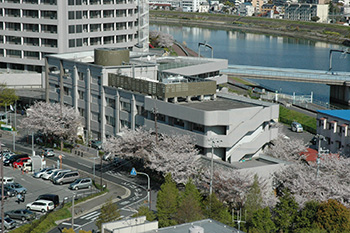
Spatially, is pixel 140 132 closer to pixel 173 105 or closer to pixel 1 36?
pixel 173 105

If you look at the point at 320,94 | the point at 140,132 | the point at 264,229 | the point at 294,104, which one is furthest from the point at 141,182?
the point at 320,94

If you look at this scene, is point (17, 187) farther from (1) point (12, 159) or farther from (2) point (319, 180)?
(2) point (319, 180)

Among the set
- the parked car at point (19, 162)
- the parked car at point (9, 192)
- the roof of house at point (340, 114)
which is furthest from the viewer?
the roof of house at point (340, 114)

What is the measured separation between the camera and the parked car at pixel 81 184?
43.8m

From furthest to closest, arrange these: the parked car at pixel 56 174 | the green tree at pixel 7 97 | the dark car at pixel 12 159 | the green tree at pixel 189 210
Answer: the green tree at pixel 7 97 < the dark car at pixel 12 159 < the parked car at pixel 56 174 < the green tree at pixel 189 210

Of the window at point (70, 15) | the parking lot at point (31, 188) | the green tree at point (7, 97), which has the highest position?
the window at point (70, 15)

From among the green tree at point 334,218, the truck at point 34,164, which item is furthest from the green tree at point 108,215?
the truck at point 34,164

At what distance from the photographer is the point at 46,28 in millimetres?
Answer: 76625

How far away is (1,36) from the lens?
79.1 m

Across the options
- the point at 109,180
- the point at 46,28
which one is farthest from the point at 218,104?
the point at 46,28

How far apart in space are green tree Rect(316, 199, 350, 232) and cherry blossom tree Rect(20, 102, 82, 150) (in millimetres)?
28375

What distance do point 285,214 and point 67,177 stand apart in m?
18.4

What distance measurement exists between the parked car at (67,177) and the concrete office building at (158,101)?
262 inches

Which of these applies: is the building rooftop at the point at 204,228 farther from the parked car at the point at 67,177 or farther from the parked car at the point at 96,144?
the parked car at the point at 96,144
